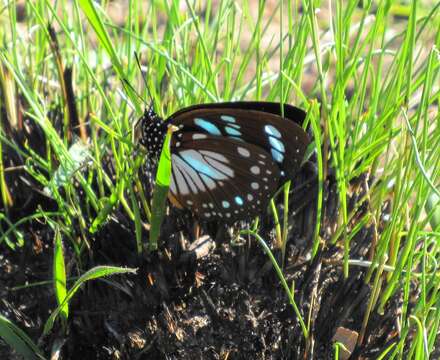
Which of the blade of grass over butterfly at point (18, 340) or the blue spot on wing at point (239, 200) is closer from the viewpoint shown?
the blade of grass over butterfly at point (18, 340)

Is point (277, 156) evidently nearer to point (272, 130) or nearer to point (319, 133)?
point (272, 130)

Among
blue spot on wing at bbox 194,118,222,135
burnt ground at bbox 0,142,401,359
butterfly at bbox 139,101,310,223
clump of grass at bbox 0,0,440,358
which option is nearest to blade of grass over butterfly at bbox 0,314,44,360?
burnt ground at bbox 0,142,401,359

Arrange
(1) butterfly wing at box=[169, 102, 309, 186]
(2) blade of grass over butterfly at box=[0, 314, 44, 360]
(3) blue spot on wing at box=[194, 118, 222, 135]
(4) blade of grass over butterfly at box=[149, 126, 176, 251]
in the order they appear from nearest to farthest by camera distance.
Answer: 1. (4) blade of grass over butterfly at box=[149, 126, 176, 251]
2. (2) blade of grass over butterfly at box=[0, 314, 44, 360]
3. (1) butterfly wing at box=[169, 102, 309, 186]
4. (3) blue spot on wing at box=[194, 118, 222, 135]

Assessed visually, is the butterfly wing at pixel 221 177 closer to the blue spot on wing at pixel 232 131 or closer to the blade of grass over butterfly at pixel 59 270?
the blue spot on wing at pixel 232 131

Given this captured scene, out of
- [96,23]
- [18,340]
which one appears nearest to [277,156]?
[96,23]

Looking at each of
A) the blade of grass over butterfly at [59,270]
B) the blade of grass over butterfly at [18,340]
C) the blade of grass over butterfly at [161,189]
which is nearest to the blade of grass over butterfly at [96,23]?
the blade of grass over butterfly at [161,189]

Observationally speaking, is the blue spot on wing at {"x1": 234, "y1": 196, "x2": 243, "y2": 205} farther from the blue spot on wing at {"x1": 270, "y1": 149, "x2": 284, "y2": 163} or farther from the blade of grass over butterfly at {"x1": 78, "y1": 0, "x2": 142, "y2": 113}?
the blade of grass over butterfly at {"x1": 78, "y1": 0, "x2": 142, "y2": 113}

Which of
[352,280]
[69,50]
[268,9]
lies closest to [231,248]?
[352,280]
